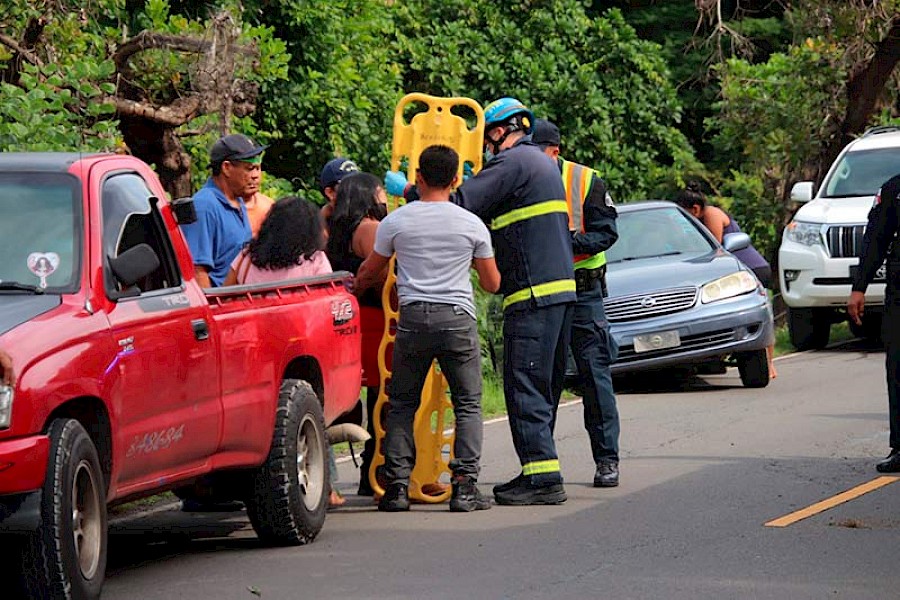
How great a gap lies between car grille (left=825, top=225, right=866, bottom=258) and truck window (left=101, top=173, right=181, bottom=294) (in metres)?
12.6

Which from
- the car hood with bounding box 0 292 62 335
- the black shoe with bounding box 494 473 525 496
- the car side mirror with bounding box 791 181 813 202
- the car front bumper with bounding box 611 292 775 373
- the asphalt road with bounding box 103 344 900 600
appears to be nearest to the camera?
the car hood with bounding box 0 292 62 335

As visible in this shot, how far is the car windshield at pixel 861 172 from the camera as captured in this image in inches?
818

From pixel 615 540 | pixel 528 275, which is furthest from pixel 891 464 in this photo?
pixel 615 540

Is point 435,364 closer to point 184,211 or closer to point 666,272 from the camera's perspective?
point 184,211

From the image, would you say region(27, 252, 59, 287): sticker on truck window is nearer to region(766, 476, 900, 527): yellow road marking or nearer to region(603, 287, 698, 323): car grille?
region(766, 476, 900, 527): yellow road marking

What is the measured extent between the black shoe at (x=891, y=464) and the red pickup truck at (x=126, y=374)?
3.42m

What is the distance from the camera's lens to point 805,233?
808 inches

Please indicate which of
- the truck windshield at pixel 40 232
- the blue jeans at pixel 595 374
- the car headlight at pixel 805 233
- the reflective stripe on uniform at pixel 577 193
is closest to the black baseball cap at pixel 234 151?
the reflective stripe on uniform at pixel 577 193

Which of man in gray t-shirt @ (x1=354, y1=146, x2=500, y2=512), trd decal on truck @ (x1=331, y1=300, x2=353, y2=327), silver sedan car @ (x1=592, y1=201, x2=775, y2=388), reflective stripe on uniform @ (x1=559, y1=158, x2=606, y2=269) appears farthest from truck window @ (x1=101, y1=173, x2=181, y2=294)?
silver sedan car @ (x1=592, y1=201, x2=775, y2=388)

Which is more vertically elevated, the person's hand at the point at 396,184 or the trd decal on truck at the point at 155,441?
the person's hand at the point at 396,184

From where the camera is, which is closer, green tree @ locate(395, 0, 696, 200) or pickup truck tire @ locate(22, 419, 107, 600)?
pickup truck tire @ locate(22, 419, 107, 600)

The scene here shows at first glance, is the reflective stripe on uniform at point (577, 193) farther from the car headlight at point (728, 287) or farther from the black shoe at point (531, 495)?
the car headlight at point (728, 287)

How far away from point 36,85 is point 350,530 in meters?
4.19

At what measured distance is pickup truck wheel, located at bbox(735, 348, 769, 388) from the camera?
16.5 m
